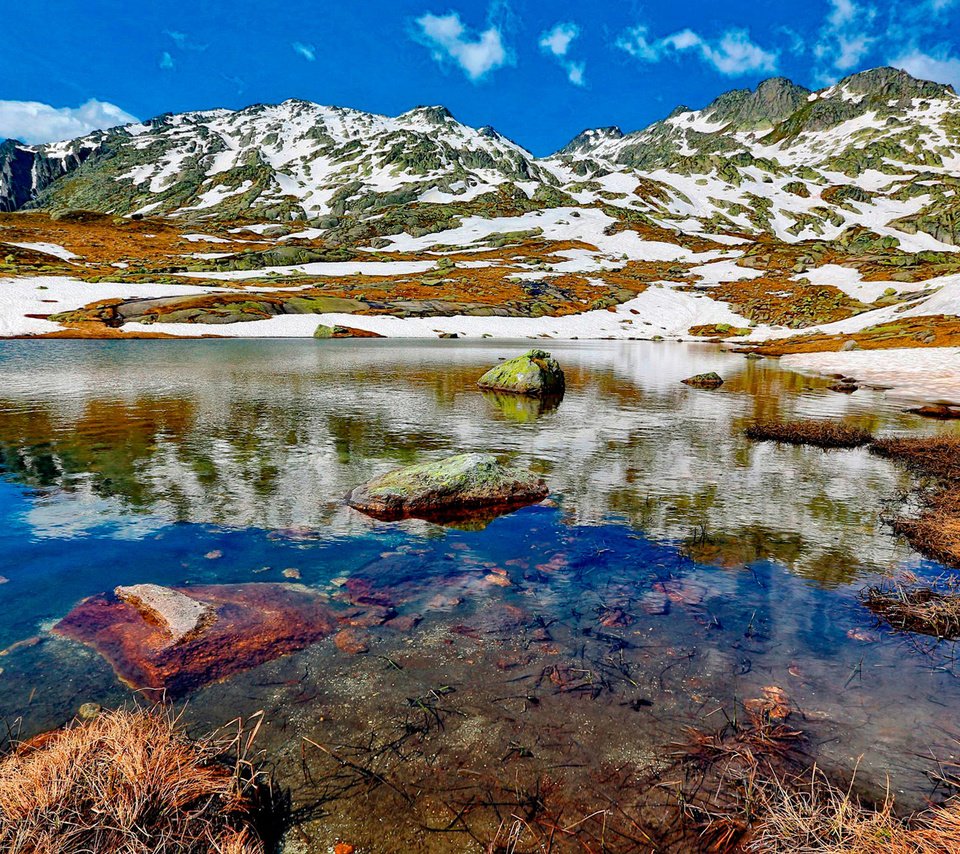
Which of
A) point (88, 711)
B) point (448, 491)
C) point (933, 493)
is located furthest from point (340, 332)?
point (88, 711)

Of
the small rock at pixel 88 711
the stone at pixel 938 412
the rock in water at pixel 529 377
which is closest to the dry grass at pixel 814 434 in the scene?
the stone at pixel 938 412

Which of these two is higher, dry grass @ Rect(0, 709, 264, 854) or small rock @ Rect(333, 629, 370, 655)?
dry grass @ Rect(0, 709, 264, 854)

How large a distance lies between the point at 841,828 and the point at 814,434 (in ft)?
64.3

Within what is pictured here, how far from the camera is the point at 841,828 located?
3.88m

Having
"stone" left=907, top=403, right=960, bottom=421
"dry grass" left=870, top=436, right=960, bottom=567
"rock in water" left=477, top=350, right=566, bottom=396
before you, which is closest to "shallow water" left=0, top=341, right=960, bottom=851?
"dry grass" left=870, top=436, right=960, bottom=567

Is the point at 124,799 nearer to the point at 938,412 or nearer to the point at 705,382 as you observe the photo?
the point at 938,412

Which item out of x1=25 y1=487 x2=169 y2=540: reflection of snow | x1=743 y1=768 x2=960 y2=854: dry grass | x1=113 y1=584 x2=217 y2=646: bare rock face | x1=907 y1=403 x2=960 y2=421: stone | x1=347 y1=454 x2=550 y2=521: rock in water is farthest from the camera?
x1=907 y1=403 x2=960 y2=421: stone

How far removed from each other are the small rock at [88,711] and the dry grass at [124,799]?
4.89 ft

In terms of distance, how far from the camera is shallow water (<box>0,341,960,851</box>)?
16.4ft

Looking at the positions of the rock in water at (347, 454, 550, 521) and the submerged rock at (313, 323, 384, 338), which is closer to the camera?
the rock in water at (347, 454, 550, 521)

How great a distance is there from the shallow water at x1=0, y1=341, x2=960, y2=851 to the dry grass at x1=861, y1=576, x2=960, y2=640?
0.38 m

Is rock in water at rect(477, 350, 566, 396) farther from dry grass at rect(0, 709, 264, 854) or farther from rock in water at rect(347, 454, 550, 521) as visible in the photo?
dry grass at rect(0, 709, 264, 854)

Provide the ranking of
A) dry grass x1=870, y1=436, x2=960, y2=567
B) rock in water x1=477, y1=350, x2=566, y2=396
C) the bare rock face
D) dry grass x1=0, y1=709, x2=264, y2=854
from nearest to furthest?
dry grass x1=0, y1=709, x2=264, y2=854 → the bare rock face → dry grass x1=870, y1=436, x2=960, y2=567 → rock in water x1=477, y1=350, x2=566, y2=396

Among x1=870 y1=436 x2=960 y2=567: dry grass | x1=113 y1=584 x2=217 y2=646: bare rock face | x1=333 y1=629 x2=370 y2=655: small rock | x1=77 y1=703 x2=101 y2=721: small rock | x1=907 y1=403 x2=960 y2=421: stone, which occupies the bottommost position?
x1=77 y1=703 x2=101 y2=721: small rock
